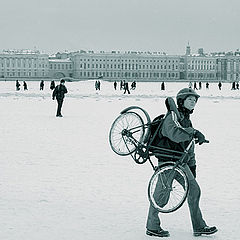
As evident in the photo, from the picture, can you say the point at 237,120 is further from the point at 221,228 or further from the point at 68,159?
the point at 221,228

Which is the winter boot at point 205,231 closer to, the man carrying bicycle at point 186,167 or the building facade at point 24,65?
the man carrying bicycle at point 186,167

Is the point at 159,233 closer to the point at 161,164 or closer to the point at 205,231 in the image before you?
the point at 205,231

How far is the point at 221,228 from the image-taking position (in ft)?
17.8

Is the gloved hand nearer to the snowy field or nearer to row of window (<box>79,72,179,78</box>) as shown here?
the snowy field

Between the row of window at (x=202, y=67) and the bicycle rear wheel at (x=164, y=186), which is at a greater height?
the row of window at (x=202, y=67)

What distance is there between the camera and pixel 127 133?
5281mm

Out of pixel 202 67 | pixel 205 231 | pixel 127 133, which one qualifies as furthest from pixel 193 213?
pixel 202 67

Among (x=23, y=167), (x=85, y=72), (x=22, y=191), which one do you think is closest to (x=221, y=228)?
(x=22, y=191)

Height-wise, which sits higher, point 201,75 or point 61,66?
point 61,66

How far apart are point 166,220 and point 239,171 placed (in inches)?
104

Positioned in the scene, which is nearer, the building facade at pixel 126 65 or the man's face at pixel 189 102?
the man's face at pixel 189 102

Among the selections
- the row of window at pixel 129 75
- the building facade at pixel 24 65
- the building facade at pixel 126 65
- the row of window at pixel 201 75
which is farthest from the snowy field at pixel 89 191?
the row of window at pixel 201 75

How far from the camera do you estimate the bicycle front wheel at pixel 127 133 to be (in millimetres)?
5273

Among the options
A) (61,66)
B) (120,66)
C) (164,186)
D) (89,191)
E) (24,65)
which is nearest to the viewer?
(164,186)
